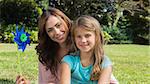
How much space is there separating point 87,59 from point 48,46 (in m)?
0.34

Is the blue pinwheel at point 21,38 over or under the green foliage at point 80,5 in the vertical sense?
under

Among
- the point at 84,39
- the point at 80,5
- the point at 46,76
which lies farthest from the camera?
the point at 80,5

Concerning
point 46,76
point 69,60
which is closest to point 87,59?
point 69,60

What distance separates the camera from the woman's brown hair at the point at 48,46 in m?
2.50

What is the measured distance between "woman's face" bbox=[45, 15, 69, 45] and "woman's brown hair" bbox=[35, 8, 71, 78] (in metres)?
0.03

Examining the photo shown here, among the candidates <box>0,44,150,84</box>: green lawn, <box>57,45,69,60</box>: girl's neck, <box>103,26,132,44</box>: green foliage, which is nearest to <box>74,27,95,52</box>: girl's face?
<box>57,45,69,60</box>: girl's neck

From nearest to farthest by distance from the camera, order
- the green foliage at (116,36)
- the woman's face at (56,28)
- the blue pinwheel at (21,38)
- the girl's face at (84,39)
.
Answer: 1. the girl's face at (84,39)
2. the woman's face at (56,28)
3. the blue pinwheel at (21,38)
4. the green foliage at (116,36)

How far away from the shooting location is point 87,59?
7.91ft

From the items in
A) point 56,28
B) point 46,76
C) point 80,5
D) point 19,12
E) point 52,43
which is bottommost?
point 46,76

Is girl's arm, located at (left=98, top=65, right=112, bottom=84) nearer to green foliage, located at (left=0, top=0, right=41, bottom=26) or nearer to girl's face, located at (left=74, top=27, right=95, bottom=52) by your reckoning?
girl's face, located at (left=74, top=27, right=95, bottom=52)

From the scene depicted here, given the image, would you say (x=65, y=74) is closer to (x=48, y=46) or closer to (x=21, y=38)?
(x=48, y=46)

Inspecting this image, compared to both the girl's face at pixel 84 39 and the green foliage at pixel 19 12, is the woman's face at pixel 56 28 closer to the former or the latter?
the girl's face at pixel 84 39

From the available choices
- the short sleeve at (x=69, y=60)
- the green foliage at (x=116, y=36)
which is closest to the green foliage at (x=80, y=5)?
the short sleeve at (x=69, y=60)

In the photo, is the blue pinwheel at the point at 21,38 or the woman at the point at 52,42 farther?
the blue pinwheel at the point at 21,38
